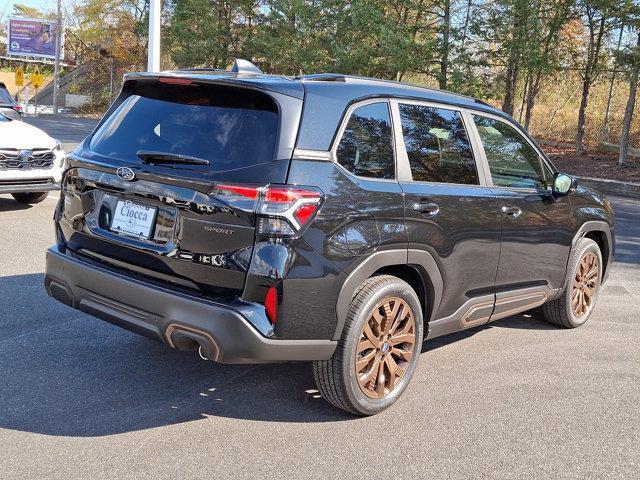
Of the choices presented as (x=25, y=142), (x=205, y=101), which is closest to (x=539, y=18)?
(x=25, y=142)

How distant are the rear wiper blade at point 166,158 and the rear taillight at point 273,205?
247mm

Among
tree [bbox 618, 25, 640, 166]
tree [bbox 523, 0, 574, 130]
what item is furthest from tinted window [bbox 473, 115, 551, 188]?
tree [bbox 523, 0, 574, 130]

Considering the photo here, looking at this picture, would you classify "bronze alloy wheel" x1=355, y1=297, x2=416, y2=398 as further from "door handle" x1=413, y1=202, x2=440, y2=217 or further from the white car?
the white car

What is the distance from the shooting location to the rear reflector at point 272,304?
3303 mm

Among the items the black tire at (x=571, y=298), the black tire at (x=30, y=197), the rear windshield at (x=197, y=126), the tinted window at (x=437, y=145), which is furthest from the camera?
the black tire at (x=30, y=197)

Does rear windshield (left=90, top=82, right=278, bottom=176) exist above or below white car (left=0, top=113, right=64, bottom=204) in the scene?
above

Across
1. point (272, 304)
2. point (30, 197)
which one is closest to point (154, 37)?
point (30, 197)

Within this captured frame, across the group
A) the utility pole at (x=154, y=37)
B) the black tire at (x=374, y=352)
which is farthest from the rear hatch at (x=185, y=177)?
the utility pole at (x=154, y=37)

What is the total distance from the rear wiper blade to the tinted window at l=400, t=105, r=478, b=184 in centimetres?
124

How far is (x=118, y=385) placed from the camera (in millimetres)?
4109

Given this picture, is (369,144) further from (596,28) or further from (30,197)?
(596,28)

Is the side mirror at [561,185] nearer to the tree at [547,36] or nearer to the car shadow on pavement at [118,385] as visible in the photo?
the car shadow on pavement at [118,385]

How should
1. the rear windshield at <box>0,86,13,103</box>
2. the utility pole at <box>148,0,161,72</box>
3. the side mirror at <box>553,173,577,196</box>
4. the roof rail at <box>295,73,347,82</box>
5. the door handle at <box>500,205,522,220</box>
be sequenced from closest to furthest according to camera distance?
the roof rail at <box>295,73,347,82</box> → the door handle at <box>500,205,522,220</box> → the side mirror at <box>553,173,577,196</box> → the utility pole at <box>148,0,161,72</box> → the rear windshield at <box>0,86,13,103</box>

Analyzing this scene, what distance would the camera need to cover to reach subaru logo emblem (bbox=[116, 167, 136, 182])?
364cm
